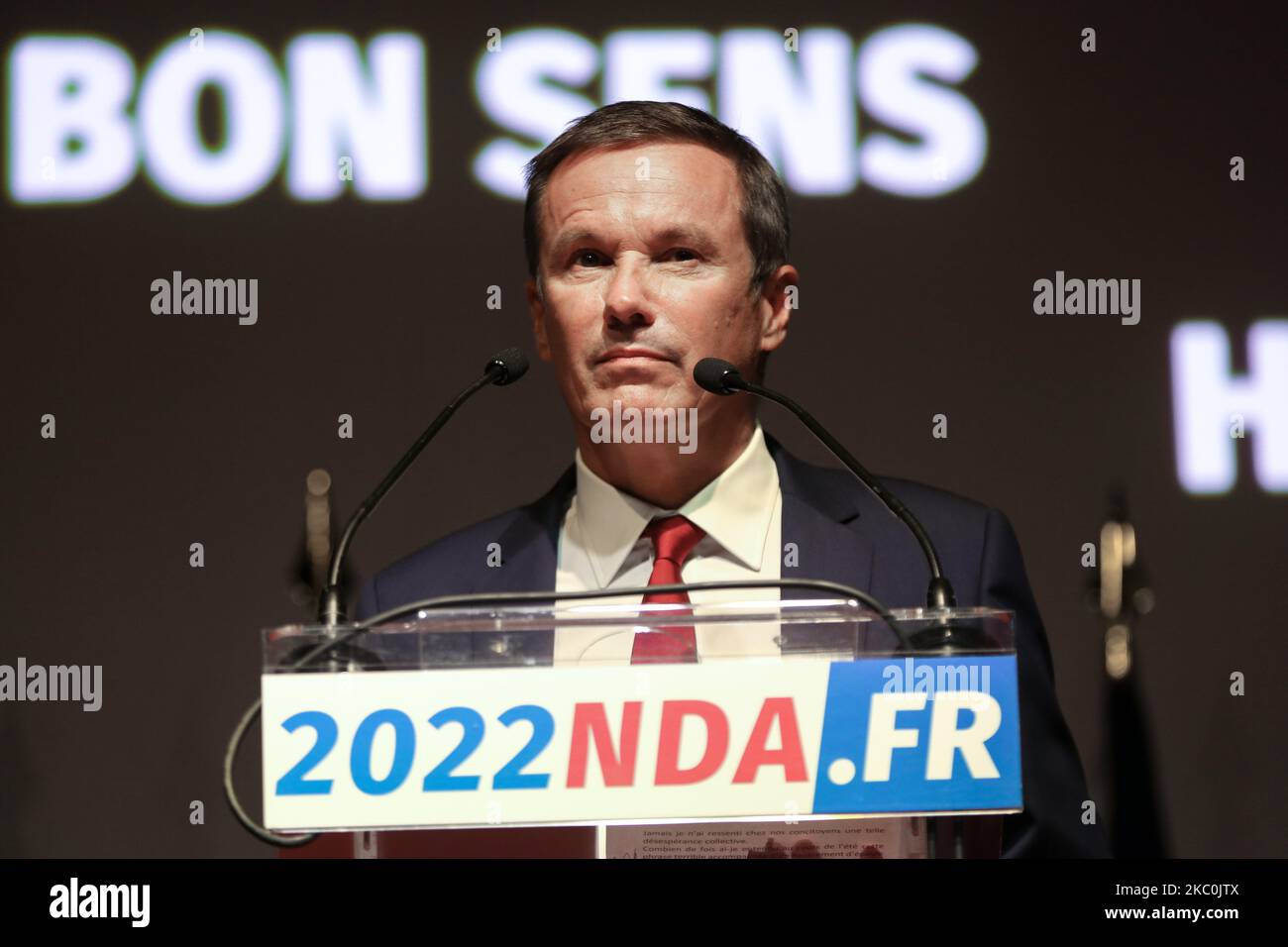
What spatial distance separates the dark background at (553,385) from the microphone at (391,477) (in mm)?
1090

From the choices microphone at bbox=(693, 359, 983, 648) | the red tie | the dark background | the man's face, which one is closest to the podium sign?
microphone at bbox=(693, 359, 983, 648)

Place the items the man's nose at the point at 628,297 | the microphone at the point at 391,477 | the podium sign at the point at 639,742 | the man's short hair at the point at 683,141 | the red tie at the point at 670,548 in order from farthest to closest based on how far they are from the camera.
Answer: the man's short hair at the point at 683,141 < the man's nose at the point at 628,297 < the red tie at the point at 670,548 < the microphone at the point at 391,477 < the podium sign at the point at 639,742

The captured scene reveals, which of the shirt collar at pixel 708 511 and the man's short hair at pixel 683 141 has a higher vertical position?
the man's short hair at pixel 683 141

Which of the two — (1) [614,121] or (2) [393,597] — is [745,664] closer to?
(2) [393,597]

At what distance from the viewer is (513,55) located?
297 centimetres

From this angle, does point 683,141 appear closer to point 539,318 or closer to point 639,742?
point 539,318

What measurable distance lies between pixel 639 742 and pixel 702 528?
2.66 feet

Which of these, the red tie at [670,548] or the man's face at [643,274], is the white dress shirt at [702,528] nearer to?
the red tie at [670,548]

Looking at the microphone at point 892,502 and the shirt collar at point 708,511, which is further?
the shirt collar at point 708,511

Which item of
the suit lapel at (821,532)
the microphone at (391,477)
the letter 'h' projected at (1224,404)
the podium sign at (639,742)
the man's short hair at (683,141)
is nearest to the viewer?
the podium sign at (639,742)

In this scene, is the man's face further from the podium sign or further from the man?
the podium sign

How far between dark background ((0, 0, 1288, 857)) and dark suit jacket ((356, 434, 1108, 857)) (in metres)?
0.53

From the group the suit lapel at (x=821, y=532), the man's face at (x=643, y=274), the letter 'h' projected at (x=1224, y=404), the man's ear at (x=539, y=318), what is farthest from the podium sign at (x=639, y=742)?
the letter 'h' projected at (x=1224, y=404)

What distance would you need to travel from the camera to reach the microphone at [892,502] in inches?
60.1
